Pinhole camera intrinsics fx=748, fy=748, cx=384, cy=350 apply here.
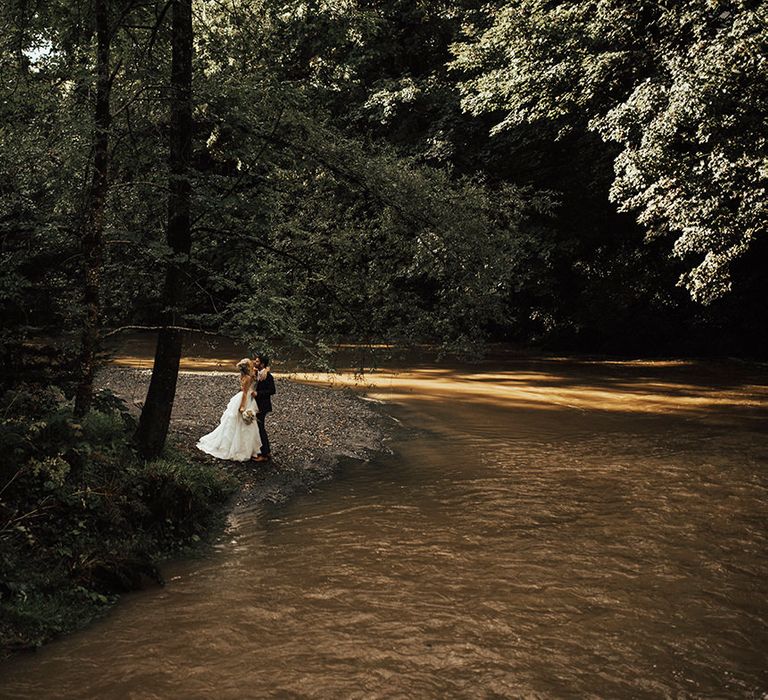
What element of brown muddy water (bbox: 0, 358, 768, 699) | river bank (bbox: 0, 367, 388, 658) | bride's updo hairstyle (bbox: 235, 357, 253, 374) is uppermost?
bride's updo hairstyle (bbox: 235, 357, 253, 374)

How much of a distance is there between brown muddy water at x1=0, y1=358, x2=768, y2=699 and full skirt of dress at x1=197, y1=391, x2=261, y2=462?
1584 millimetres

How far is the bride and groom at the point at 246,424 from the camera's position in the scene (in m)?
12.4

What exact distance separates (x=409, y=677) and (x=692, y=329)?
30.1m

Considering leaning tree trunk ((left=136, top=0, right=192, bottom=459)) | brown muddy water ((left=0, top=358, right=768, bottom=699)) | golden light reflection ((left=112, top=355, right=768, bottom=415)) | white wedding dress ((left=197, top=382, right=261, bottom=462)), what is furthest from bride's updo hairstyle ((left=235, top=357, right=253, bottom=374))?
golden light reflection ((left=112, top=355, right=768, bottom=415))

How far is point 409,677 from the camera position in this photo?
5965mm

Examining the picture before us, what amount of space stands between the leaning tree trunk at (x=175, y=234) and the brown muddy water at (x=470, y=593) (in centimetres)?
179

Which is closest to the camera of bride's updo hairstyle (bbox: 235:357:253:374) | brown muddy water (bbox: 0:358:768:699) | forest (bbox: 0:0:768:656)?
brown muddy water (bbox: 0:358:768:699)

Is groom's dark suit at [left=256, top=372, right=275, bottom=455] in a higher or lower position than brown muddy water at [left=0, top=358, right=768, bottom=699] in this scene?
higher

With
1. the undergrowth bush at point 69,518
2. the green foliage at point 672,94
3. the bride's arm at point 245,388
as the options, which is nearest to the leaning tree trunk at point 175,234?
the undergrowth bush at point 69,518

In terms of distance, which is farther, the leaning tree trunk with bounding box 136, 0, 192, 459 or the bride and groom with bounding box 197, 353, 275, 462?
the bride and groom with bounding box 197, 353, 275, 462

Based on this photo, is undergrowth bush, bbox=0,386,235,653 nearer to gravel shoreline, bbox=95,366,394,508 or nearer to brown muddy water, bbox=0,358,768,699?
brown muddy water, bbox=0,358,768,699

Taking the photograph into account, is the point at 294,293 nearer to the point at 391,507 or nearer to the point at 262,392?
the point at 262,392

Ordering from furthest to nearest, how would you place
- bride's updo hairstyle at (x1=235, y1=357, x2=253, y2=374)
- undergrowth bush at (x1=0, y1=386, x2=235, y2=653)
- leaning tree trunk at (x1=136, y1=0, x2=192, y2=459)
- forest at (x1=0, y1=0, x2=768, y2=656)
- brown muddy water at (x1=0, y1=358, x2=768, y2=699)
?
bride's updo hairstyle at (x1=235, y1=357, x2=253, y2=374)
leaning tree trunk at (x1=136, y1=0, x2=192, y2=459)
forest at (x1=0, y1=0, x2=768, y2=656)
undergrowth bush at (x1=0, y1=386, x2=235, y2=653)
brown muddy water at (x1=0, y1=358, x2=768, y2=699)

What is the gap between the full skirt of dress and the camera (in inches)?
488
